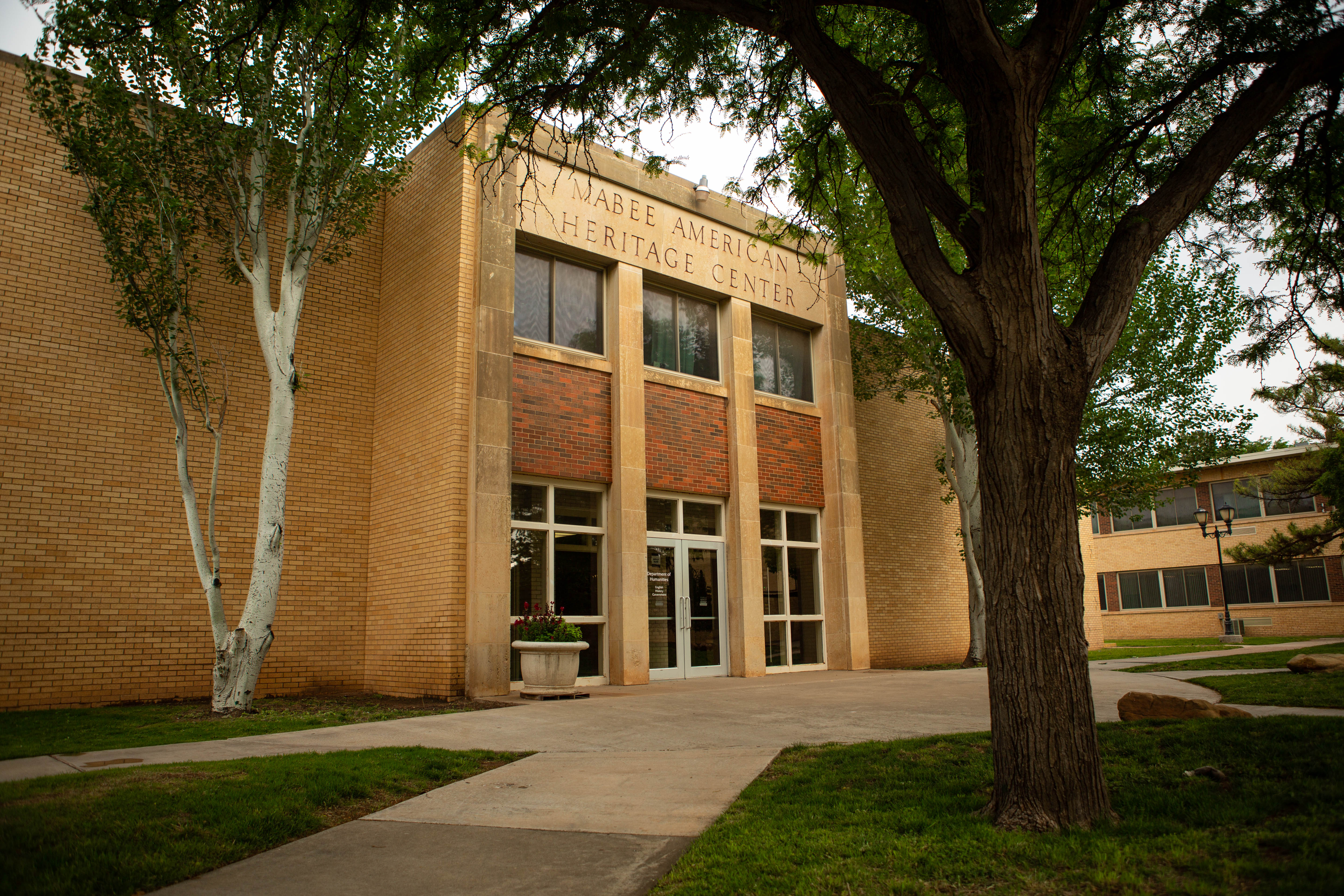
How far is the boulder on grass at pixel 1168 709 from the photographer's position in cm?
769

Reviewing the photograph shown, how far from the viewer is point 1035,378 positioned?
4984mm

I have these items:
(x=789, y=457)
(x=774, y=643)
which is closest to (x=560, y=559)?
(x=774, y=643)

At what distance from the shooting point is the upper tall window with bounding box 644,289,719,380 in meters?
15.9

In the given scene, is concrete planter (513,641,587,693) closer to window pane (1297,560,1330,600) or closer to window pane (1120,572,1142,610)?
window pane (1297,560,1330,600)

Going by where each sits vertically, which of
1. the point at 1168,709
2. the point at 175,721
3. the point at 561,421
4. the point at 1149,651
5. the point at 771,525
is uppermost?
the point at 561,421

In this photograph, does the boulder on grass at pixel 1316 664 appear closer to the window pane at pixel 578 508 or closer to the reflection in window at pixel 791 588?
the reflection in window at pixel 791 588

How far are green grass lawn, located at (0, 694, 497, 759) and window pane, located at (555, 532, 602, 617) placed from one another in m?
2.46

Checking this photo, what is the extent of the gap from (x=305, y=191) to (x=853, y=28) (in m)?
7.39

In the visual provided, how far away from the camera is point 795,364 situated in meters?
18.3

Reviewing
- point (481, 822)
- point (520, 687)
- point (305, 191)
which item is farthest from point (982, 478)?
point (305, 191)

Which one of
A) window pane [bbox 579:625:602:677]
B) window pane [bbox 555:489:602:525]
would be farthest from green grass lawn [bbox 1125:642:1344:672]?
window pane [bbox 555:489:602:525]

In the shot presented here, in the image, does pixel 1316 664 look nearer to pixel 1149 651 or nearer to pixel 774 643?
→ pixel 774 643

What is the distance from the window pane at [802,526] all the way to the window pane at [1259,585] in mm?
29492

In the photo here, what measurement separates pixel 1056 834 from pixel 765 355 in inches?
544
